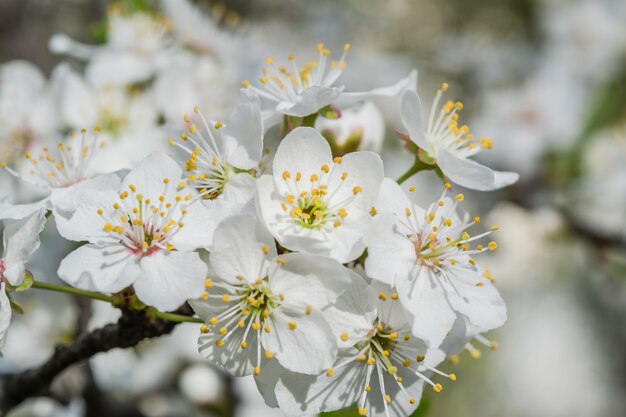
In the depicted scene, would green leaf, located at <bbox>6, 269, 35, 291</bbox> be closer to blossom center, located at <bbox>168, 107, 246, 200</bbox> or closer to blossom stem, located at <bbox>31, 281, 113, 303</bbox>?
blossom stem, located at <bbox>31, 281, 113, 303</bbox>

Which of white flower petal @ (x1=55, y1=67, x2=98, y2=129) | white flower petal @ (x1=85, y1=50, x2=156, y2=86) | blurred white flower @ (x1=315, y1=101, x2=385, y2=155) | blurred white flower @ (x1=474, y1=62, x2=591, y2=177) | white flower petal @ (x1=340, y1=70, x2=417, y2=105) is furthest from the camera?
blurred white flower @ (x1=474, y1=62, x2=591, y2=177)

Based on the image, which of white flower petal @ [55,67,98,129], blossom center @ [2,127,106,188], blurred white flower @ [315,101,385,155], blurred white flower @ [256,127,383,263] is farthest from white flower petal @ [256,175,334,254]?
white flower petal @ [55,67,98,129]

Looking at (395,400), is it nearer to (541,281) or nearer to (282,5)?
(541,281)

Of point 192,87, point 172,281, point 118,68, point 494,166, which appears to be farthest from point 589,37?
point 172,281

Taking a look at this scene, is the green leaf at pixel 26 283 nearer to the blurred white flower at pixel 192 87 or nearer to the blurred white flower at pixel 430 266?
the blurred white flower at pixel 430 266

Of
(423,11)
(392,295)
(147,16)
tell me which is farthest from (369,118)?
(423,11)

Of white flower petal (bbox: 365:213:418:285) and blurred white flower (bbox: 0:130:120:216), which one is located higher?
white flower petal (bbox: 365:213:418:285)
